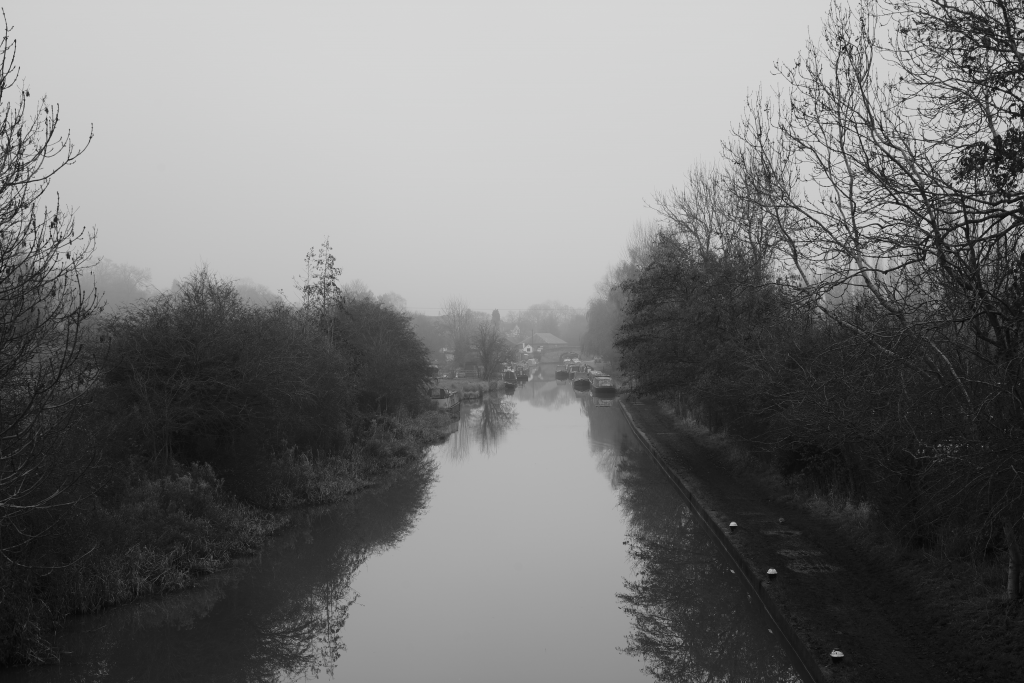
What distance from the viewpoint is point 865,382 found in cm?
784

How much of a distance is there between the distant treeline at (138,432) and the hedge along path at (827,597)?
7292 mm

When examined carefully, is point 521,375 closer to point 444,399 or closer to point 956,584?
point 444,399

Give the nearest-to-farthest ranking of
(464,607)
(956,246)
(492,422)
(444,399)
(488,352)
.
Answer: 1. (956,246)
2. (464,607)
3. (492,422)
4. (444,399)
5. (488,352)

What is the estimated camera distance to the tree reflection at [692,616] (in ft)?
27.1

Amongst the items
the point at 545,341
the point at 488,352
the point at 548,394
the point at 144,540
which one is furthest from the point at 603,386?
the point at 545,341

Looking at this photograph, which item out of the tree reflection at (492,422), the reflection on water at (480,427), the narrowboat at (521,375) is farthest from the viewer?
the narrowboat at (521,375)

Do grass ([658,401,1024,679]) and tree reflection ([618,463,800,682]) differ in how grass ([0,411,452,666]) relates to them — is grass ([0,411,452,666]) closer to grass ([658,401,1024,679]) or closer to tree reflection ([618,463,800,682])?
tree reflection ([618,463,800,682])

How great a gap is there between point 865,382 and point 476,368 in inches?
2394

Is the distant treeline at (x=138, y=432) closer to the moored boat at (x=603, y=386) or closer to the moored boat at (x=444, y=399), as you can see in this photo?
the moored boat at (x=444, y=399)

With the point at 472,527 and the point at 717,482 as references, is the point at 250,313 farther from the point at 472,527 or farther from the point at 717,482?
the point at 717,482

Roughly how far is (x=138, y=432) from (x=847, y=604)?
11358 mm

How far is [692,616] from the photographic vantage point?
9.90 metres

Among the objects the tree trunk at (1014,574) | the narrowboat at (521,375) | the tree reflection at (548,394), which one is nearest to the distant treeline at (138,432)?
the tree trunk at (1014,574)

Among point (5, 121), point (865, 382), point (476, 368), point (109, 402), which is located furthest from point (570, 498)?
point (476, 368)
